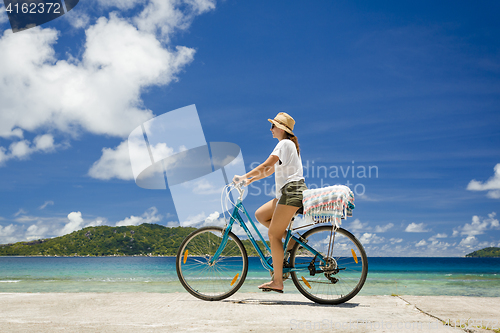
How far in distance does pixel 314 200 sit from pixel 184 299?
200cm

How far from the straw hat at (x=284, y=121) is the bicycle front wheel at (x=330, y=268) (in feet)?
4.01

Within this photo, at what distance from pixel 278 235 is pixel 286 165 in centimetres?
81

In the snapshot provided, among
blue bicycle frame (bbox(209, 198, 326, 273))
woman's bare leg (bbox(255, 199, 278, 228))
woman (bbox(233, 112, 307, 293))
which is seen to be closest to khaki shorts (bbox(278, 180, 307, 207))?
woman (bbox(233, 112, 307, 293))

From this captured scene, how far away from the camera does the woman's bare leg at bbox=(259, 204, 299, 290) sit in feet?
12.9

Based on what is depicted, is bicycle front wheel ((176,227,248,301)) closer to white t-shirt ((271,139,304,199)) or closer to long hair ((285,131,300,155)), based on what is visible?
white t-shirt ((271,139,304,199))

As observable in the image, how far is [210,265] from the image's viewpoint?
171 inches

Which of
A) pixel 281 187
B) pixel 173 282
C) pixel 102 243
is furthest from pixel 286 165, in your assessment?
pixel 102 243

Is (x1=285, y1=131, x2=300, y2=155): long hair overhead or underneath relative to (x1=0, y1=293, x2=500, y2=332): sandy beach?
overhead

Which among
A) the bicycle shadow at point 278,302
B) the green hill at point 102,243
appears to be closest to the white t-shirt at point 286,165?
the bicycle shadow at point 278,302

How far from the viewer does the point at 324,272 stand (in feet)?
13.0

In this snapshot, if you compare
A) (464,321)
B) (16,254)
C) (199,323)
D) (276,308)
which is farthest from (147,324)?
(16,254)

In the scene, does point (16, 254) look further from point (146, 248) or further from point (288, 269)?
point (288, 269)

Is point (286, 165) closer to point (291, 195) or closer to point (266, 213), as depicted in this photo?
point (291, 195)

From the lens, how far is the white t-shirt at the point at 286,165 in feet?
12.9
